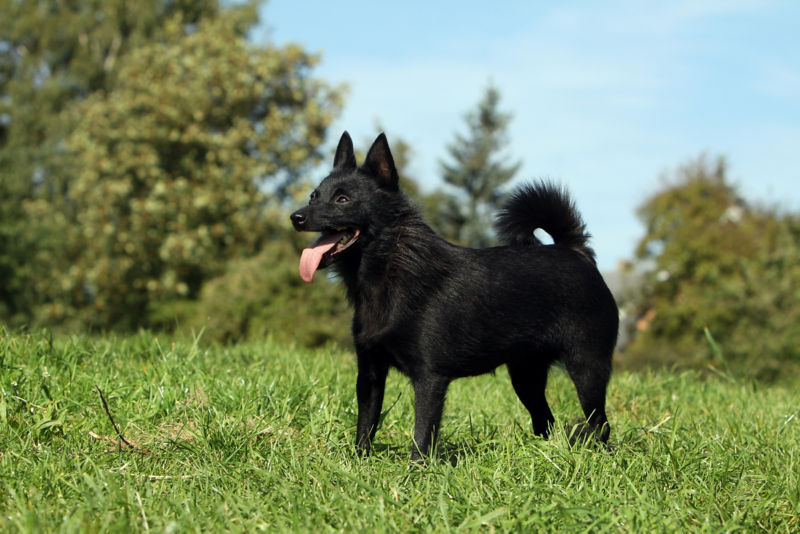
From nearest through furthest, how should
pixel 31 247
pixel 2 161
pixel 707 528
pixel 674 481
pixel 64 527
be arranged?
pixel 64 527, pixel 707 528, pixel 674 481, pixel 31 247, pixel 2 161

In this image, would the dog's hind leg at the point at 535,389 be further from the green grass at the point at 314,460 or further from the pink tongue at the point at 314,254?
the pink tongue at the point at 314,254

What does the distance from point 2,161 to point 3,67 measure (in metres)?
5.63

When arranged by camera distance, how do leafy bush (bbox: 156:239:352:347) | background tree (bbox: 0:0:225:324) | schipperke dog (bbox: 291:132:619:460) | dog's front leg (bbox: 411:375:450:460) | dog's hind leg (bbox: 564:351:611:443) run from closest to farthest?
dog's front leg (bbox: 411:375:450:460) → schipperke dog (bbox: 291:132:619:460) → dog's hind leg (bbox: 564:351:611:443) → leafy bush (bbox: 156:239:352:347) → background tree (bbox: 0:0:225:324)

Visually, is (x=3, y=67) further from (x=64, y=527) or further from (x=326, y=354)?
(x=64, y=527)

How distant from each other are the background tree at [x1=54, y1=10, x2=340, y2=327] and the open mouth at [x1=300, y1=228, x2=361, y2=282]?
1994 cm

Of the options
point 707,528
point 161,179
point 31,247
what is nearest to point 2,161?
point 31,247

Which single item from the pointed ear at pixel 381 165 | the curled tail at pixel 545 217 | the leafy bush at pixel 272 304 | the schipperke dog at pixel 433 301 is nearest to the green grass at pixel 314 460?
the schipperke dog at pixel 433 301

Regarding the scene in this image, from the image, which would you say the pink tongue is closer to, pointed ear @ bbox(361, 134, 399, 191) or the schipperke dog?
the schipperke dog

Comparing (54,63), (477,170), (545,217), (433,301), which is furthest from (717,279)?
(54,63)

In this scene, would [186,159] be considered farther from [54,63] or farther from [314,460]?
[314,460]

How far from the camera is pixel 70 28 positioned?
115ft

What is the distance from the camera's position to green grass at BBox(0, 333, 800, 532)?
10.6 feet

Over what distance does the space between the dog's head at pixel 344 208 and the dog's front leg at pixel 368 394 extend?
620 millimetres

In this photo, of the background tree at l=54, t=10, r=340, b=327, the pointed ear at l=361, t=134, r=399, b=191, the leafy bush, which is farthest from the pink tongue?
the background tree at l=54, t=10, r=340, b=327
